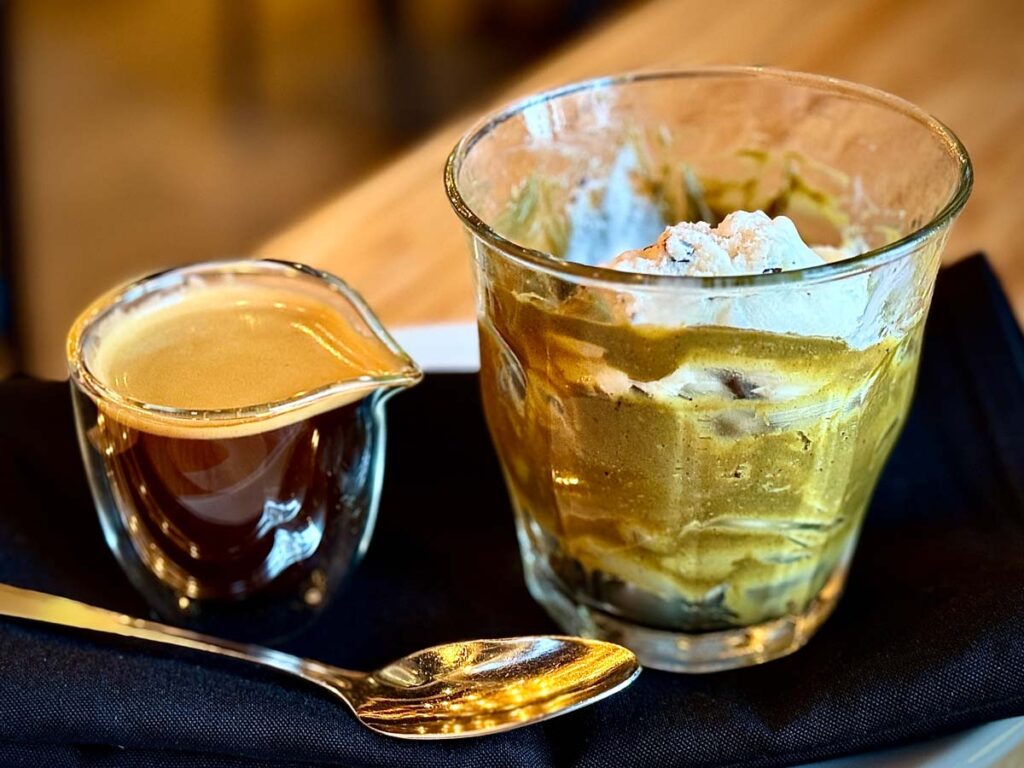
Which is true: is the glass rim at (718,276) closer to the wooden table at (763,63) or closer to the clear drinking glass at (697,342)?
the clear drinking glass at (697,342)

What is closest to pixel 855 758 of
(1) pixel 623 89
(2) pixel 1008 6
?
(1) pixel 623 89

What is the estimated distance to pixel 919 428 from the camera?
702 millimetres

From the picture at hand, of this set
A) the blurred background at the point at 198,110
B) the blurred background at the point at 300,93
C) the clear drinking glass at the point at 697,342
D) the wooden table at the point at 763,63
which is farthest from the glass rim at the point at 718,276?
the blurred background at the point at 198,110

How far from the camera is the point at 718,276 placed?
0.44 m

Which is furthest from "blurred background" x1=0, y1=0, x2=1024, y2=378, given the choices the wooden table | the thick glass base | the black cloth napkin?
the thick glass base

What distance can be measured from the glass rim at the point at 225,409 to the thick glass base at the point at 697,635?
0.51 ft

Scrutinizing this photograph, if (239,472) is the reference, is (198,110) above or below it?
below

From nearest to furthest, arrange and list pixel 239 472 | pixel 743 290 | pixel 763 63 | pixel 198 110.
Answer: pixel 743 290
pixel 239 472
pixel 763 63
pixel 198 110

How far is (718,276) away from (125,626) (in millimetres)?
342

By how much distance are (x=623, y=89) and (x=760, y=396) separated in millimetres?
251

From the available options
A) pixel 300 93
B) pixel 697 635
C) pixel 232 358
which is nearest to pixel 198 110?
pixel 300 93

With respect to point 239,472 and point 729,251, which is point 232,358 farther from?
point 729,251

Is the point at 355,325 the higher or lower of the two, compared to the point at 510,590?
higher

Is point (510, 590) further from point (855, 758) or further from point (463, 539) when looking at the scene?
point (855, 758)
